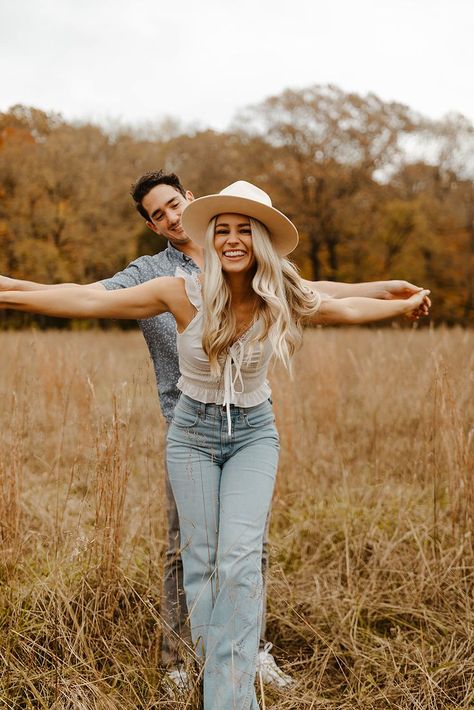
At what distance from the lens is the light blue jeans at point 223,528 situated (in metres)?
1.88

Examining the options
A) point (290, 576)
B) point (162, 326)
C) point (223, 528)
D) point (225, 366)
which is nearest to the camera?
point (223, 528)

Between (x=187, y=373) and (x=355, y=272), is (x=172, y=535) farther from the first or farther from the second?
(x=355, y=272)

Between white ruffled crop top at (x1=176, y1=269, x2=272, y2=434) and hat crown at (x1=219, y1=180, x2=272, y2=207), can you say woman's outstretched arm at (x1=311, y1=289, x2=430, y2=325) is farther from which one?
hat crown at (x1=219, y1=180, x2=272, y2=207)

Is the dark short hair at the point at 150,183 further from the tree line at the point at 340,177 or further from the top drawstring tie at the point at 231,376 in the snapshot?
the tree line at the point at 340,177

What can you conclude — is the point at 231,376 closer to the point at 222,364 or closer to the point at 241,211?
the point at 222,364

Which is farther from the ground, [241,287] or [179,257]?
[179,257]

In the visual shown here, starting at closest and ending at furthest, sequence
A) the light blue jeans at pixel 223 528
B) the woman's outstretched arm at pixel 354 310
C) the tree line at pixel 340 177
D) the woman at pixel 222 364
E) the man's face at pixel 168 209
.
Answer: the light blue jeans at pixel 223 528 < the woman at pixel 222 364 < the woman's outstretched arm at pixel 354 310 < the man's face at pixel 168 209 < the tree line at pixel 340 177

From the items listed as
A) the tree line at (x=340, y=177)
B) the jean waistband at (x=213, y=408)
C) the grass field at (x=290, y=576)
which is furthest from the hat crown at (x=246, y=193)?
the tree line at (x=340, y=177)

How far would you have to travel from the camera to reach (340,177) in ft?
75.6

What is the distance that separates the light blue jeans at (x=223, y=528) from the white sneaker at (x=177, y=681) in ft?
0.37

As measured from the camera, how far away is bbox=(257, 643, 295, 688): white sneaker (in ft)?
7.66

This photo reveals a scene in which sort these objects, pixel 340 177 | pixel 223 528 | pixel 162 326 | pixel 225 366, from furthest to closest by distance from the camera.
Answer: pixel 340 177
pixel 162 326
pixel 225 366
pixel 223 528

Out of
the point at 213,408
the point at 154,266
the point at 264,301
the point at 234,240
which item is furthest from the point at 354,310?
the point at 154,266

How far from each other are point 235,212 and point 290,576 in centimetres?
183
